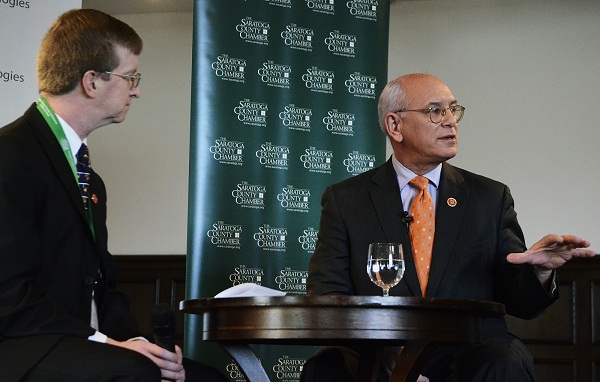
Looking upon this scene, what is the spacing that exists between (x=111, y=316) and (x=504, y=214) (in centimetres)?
165

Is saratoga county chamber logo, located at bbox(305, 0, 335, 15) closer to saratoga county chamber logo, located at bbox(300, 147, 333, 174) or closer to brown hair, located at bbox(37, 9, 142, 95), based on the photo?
saratoga county chamber logo, located at bbox(300, 147, 333, 174)

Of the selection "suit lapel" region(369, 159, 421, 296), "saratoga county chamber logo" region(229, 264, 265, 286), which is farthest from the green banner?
"suit lapel" region(369, 159, 421, 296)

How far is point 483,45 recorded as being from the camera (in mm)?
7238

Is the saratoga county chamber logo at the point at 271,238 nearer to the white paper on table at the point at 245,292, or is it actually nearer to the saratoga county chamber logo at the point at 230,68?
the saratoga county chamber logo at the point at 230,68

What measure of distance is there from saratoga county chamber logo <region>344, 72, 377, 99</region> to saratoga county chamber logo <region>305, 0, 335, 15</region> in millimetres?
400

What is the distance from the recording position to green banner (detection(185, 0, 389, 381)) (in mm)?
4883

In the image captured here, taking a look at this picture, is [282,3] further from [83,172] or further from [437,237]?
[83,172]

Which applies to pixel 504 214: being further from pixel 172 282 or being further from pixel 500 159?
pixel 172 282

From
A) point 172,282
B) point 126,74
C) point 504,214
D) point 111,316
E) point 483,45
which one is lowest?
point 172,282

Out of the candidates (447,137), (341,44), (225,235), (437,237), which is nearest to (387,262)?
(437,237)

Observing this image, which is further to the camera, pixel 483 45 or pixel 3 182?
pixel 483 45

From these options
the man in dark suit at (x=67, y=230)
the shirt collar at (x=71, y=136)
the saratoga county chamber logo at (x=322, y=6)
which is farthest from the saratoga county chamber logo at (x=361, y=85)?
the shirt collar at (x=71, y=136)

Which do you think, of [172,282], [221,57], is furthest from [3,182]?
[172,282]

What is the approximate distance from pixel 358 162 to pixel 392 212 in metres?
1.61
